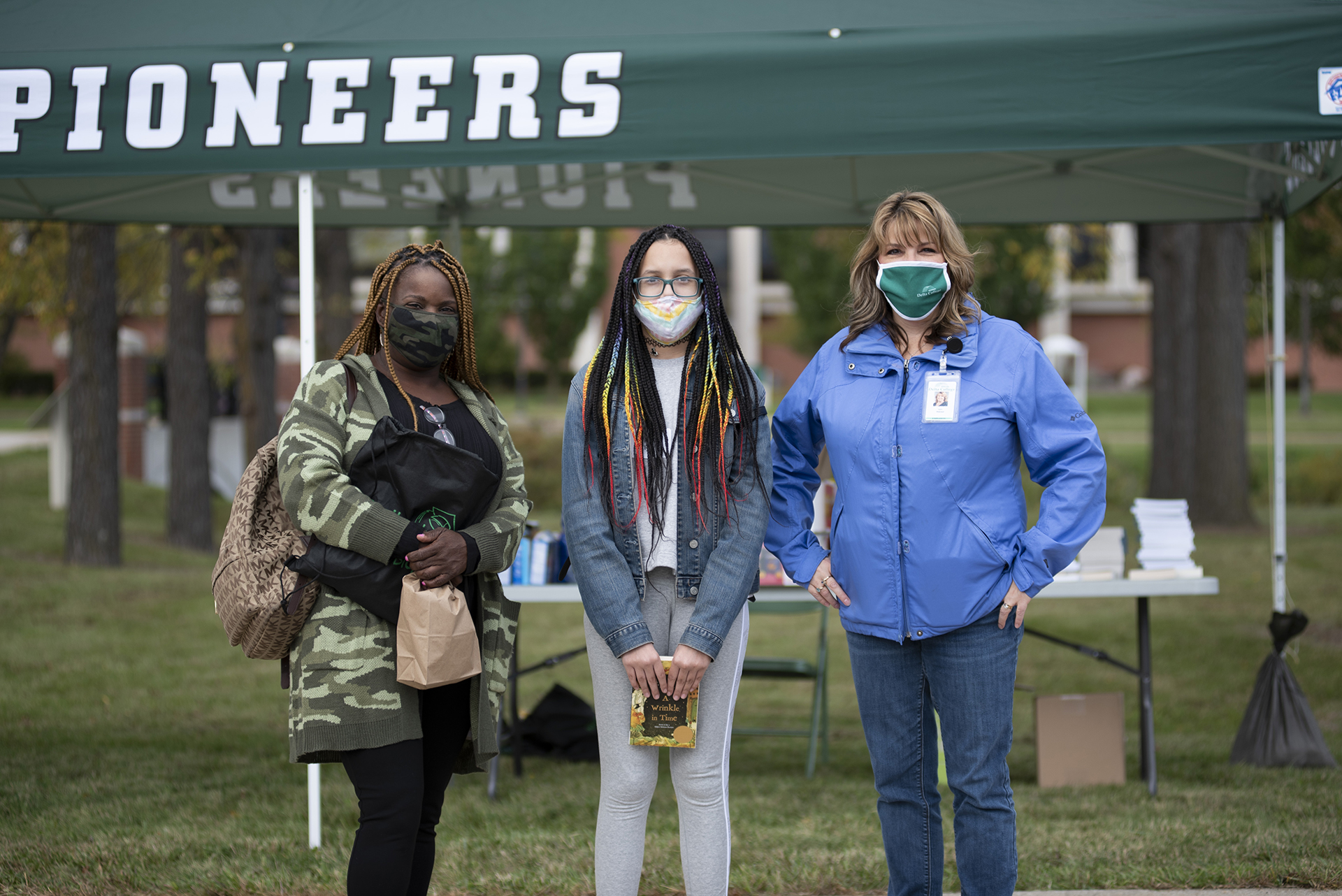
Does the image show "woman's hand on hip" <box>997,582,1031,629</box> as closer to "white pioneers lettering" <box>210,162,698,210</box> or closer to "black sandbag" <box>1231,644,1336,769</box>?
"black sandbag" <box>1231,644,1336,769</box>

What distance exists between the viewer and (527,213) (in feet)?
21.4

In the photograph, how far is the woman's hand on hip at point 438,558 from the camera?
2.80 metres

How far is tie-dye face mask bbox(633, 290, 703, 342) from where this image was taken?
2.94 meters

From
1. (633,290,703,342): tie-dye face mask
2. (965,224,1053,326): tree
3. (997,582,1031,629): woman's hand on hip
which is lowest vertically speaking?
(997,582,1031,629): woman's hand on hip

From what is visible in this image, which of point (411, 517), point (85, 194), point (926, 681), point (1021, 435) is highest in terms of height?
point (85, 194)

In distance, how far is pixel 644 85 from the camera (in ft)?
13.3

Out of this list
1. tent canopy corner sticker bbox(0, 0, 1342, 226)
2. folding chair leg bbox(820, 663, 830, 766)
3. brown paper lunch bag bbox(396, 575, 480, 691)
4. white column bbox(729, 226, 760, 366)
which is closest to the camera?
brown paper lunch bag bbox(396, 575, 480, 691)

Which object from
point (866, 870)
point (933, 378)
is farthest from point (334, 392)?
point (866, 870)

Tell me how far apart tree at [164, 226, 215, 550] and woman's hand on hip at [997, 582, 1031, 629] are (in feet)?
38.3

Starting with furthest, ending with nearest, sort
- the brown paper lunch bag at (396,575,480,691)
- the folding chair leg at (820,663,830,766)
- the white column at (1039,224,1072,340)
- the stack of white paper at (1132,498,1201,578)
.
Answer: the white column at (1039,224,1072,340)
the folding chair leg at (820,663,830,766)
the stack of white paper at (1132,498,1201,578)
the brown paper lunch bag at (396,575,480,691)

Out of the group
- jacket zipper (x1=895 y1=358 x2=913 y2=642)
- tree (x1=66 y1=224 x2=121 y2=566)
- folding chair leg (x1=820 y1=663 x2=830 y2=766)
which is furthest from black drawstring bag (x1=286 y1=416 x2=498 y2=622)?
tree (x1=66 y1=224 x2=121 y2=566)

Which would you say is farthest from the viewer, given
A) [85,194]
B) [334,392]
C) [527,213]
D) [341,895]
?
[527,213]

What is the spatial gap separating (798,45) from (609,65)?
0.64 m

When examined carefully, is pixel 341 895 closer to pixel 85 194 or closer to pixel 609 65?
pixel 609 65
